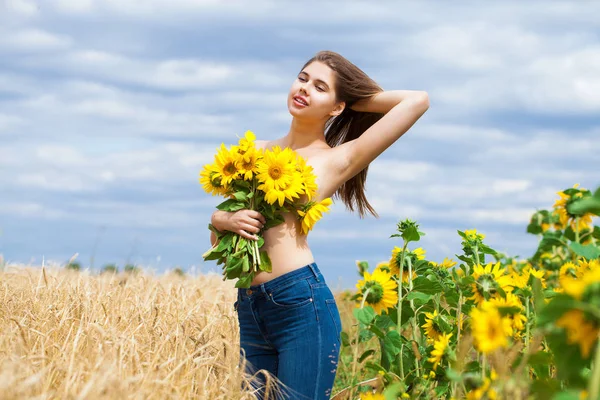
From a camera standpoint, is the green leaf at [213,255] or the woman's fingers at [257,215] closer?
the woman's fingers at [257,215]

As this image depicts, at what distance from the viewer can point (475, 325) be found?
1.87 meters

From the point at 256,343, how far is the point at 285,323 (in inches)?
10.7

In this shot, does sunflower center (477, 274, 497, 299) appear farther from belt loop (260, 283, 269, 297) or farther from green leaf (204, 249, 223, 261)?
green leaf (204, 249, 223, 261)

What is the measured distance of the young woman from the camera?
11.0ft

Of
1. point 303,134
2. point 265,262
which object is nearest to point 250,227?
point 265,262

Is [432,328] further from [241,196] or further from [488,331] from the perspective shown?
[488,331]

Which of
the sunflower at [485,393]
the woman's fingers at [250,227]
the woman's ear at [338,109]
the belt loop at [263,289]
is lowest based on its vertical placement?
the sunflower at [485,393]

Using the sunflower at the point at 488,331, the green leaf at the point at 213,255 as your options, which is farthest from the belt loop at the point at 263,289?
the sunflower at the point at 488,331

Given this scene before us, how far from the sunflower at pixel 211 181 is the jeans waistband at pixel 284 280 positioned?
0.54 metres

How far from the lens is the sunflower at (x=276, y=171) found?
3.37 m

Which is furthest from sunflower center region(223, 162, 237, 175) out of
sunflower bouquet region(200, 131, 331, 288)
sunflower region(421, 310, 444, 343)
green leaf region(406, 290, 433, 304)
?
sunflower region(421, 310, 444, 343)

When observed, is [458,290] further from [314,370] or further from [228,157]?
[228,157]

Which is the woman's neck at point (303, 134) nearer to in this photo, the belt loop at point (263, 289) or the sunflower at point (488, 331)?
the belt loop at point (263, 289)

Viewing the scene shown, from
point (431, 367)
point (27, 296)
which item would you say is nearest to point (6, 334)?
point (27, 296)
